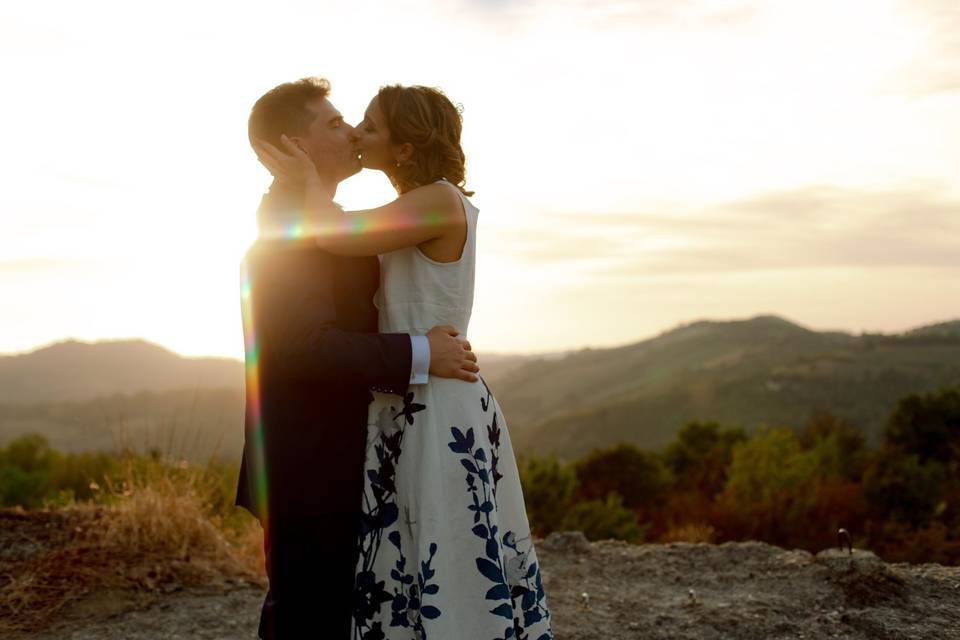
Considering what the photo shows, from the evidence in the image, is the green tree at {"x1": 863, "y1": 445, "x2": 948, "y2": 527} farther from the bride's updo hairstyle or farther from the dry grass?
the bride's updo hairstyle

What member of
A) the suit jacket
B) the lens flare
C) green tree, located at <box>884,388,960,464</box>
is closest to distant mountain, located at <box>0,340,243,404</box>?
green tree, located at <box>884,388,960,464</box>

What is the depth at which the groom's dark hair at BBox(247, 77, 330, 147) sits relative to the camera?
3080mm

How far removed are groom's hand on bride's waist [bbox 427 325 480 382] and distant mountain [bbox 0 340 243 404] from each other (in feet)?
201

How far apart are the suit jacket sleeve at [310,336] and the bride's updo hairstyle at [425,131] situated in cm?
49

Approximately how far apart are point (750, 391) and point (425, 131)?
40.9 m

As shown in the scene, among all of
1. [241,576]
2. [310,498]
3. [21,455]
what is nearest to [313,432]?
[310,498]

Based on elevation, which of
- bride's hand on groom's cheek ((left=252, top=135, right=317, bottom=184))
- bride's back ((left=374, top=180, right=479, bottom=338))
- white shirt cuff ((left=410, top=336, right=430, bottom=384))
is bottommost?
white shirt cuff ((left=410, top=336, right=430, bottom=384))

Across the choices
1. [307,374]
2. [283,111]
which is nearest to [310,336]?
[307,374]

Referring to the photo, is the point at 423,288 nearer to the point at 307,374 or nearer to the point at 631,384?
the point at 307,374

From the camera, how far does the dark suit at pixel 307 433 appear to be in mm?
2699

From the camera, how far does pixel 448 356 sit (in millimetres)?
2795

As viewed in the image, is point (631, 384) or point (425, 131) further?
point (631, 384)

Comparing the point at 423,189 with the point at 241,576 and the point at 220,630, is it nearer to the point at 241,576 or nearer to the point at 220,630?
the point at 220,630

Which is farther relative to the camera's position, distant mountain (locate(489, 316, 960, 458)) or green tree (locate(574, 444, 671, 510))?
distant mountain (locate(489, 316, 960, 458))
